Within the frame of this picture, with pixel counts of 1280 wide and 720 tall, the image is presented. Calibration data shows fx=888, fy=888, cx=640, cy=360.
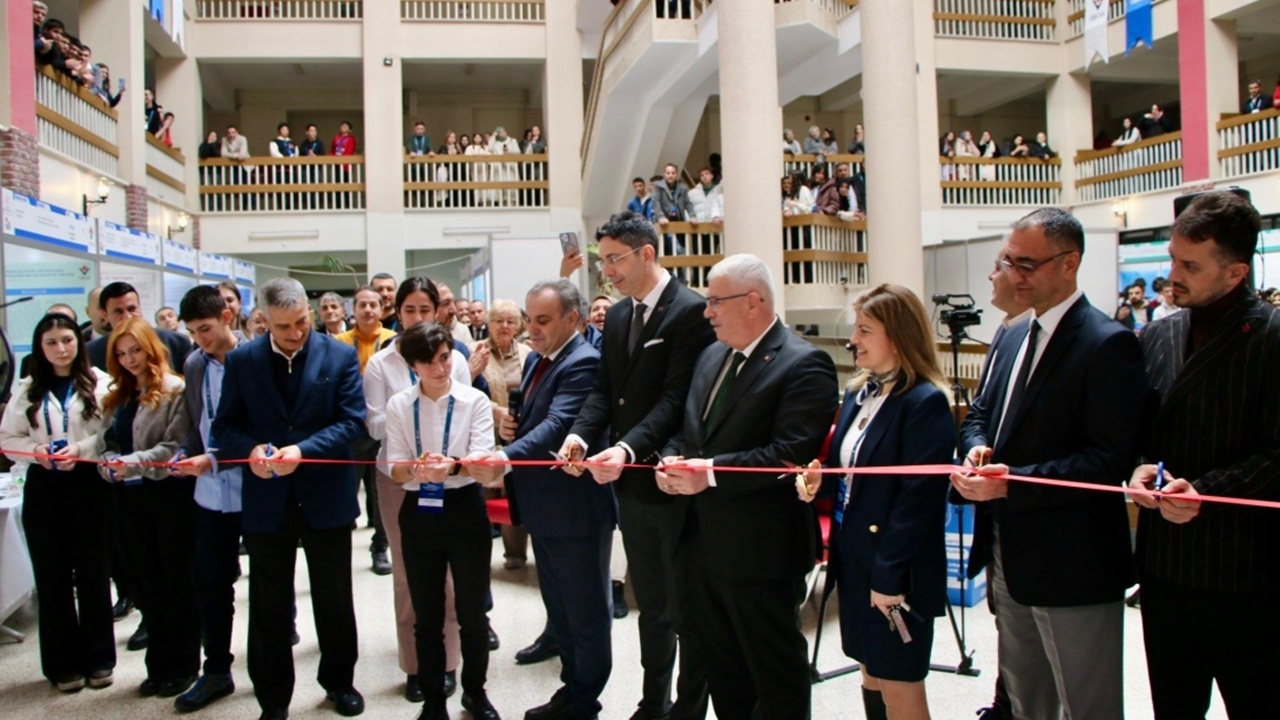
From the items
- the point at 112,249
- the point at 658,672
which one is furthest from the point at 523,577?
the point at 112,249

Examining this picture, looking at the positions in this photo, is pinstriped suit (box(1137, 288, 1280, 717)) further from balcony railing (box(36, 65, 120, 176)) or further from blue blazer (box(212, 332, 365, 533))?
balcony railing (box(36, 65, 120, 176))

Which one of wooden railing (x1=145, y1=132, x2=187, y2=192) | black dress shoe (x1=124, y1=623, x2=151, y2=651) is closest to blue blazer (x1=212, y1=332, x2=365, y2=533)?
black dress shoe (x1=124, y1=623, x2=151, y2=651)

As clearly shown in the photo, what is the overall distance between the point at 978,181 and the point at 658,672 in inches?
621

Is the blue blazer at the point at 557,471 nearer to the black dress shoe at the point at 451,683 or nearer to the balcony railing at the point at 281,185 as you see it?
the black dress shoe at the point at 451,683

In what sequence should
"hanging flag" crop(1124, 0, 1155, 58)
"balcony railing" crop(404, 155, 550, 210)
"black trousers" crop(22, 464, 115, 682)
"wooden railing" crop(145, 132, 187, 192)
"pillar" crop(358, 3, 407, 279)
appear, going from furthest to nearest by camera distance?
"balcony railing" crop(404, 155, 550, 210)
"pillar" crop(358, 3, 407, 279)
"hanging flag" crop(1124, 0, 1155, 58)
"wooden railing" crop(145, 132, 187, 192)
"black trousers" crop(22, 464, 115, 682)

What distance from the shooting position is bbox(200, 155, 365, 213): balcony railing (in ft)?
54.2

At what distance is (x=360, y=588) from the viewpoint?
16.2ft

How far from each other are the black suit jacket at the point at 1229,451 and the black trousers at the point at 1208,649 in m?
0.05

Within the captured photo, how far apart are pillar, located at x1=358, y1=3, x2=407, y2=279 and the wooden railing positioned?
3.14 m

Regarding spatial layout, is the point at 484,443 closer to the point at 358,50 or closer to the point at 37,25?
the point at 37,25

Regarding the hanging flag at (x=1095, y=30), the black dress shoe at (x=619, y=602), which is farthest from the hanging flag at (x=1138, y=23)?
the black dress shoe at (x=619, y=602)

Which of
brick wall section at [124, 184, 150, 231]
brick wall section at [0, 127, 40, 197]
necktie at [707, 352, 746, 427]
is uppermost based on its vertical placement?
brick wall section at [124, 184, 150, 231]

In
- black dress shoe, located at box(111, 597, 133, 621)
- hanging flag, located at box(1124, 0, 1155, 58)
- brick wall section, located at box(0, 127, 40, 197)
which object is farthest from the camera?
hanging flag, located at box(1124, 0, 1155, 58)

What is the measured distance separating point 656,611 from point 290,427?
1.42 m
